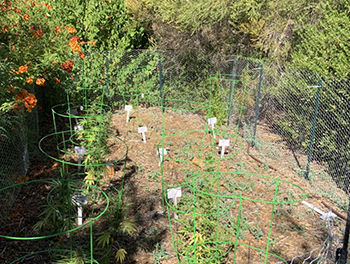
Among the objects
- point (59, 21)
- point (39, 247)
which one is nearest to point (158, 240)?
point (39, 247)

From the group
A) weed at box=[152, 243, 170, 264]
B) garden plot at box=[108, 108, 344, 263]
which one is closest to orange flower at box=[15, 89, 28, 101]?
garden plot at box=[108, 108, 344, 263]

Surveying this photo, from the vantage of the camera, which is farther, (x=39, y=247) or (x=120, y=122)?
(x=120, y=122)

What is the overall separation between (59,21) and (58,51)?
7.43ft

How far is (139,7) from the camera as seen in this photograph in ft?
26.3

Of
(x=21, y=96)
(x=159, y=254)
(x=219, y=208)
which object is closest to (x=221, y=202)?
(x=219, y=208)

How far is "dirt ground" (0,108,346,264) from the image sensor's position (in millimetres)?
3133

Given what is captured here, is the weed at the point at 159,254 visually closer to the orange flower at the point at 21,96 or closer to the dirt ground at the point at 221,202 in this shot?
the dirt ground at the point at 221,202

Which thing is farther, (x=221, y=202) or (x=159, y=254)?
(x=221, y=202)

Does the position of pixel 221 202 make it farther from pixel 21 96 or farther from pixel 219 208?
pixel 21 96

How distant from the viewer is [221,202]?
13.0 feet

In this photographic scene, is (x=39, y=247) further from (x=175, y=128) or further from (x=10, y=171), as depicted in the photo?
(x=175, y=128)

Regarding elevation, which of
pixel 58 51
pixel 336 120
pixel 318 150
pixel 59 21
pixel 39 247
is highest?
pixel 59 21

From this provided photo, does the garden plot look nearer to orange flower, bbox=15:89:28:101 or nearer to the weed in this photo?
the weed

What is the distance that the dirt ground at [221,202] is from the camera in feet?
10.3
